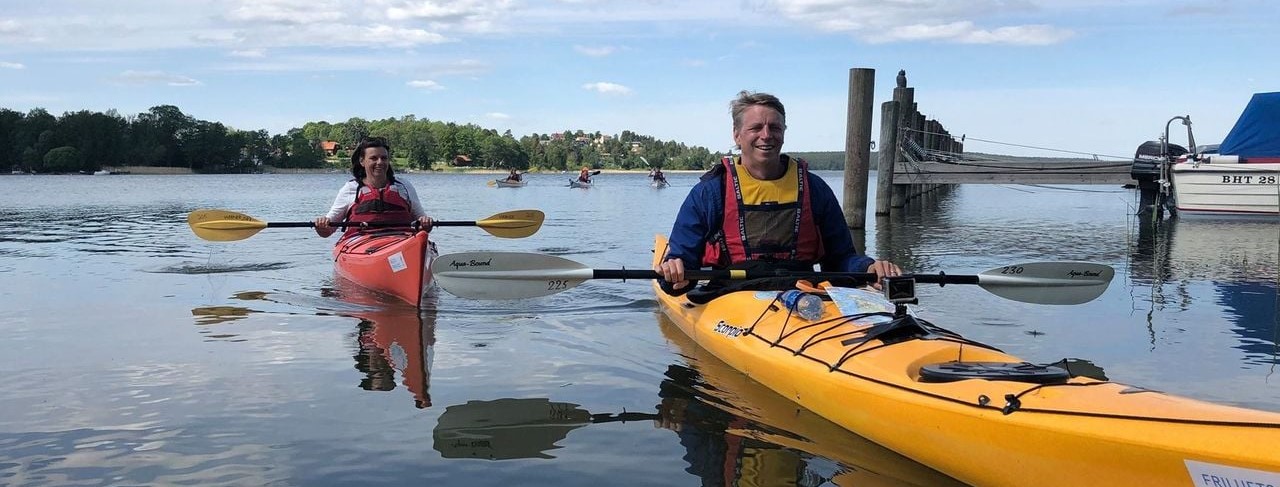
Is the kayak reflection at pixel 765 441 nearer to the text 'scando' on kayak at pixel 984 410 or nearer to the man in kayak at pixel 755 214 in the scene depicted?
the text 'scando' on kayak at pixel 984 410

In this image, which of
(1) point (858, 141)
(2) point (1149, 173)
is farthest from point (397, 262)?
(2) point (1149, 173)

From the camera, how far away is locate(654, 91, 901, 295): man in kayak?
531cm

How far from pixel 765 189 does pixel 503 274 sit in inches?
64.9

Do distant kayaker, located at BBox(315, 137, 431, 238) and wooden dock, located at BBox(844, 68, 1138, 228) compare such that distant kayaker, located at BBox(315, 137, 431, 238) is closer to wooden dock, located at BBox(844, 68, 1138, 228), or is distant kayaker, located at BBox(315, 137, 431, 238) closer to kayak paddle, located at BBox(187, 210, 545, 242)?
kayak paddle, located at BBox(187, 210, 545, 242)

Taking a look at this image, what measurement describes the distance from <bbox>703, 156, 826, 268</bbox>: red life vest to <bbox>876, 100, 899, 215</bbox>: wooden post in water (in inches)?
491

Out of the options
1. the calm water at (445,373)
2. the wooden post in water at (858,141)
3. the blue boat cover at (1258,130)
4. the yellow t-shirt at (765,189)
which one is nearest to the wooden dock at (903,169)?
the wooden post in water at (858,141)

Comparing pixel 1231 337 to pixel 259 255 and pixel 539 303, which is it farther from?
pixel 259 255

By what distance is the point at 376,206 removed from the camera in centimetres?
917

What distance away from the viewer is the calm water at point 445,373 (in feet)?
13.4

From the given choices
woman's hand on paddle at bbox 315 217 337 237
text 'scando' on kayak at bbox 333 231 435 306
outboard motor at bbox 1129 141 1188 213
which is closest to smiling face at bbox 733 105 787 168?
text 'scando' on kayak at bbox 333 231 435 306

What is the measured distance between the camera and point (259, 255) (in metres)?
13.1

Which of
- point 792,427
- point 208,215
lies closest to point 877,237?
point 208,215

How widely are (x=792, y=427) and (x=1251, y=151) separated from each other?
15.2 meters

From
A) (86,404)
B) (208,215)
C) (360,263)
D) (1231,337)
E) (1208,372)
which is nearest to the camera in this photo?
(86,404)
